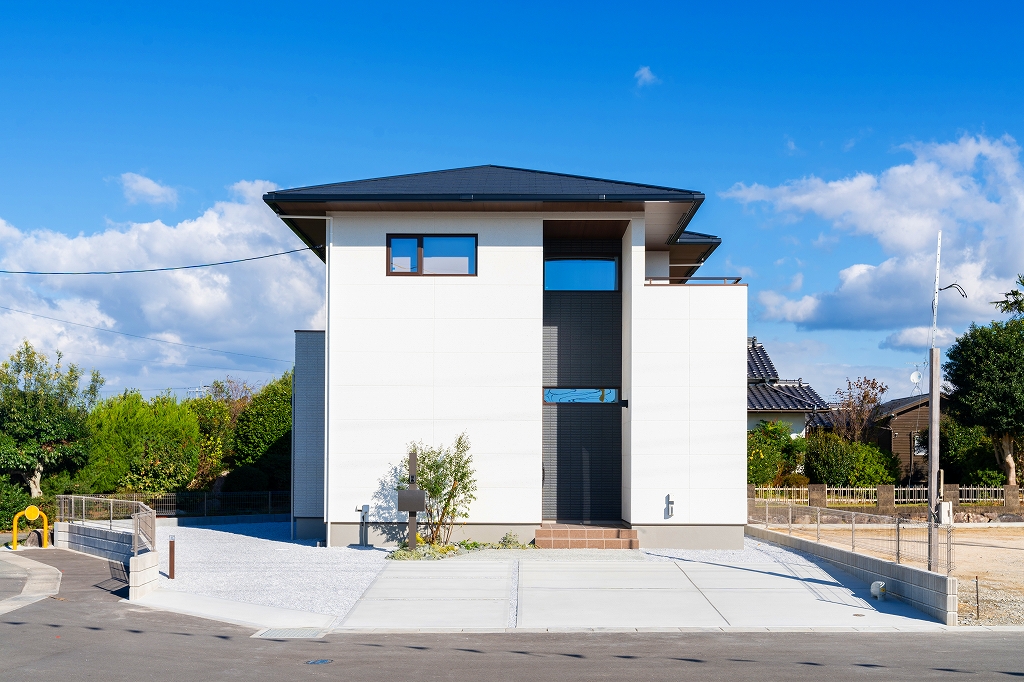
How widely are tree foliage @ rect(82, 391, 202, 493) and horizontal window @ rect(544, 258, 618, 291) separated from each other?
49.9ft

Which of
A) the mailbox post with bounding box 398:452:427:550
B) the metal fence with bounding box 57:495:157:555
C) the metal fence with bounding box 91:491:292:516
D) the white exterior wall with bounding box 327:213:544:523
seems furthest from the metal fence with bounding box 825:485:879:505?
the metal fence with bounding box 57:495:157:555

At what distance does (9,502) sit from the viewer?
24359 millimetres

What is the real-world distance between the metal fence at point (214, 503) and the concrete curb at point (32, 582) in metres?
7.36

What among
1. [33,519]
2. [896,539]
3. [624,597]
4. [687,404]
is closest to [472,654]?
[624,597]

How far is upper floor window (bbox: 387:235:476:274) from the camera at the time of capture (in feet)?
67.6

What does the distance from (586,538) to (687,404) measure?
377 cm

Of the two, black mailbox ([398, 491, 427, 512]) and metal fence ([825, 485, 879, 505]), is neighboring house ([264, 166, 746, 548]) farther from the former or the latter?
metal fence ([825, 485, 879, 505])

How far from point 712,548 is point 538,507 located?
3.99 m

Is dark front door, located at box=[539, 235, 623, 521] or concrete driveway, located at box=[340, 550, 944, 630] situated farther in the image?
dark front door, located at box=[539, 235, 623, 521]

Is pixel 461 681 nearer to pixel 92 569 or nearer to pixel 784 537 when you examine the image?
pixel 92 569

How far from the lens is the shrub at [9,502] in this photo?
24.2 metres

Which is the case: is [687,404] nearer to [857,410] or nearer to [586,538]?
[586,538]

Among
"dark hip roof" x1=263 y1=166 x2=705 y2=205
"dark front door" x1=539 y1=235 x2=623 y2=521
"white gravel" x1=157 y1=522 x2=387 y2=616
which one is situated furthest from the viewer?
"dark front door" x1=539 y1=235 x2=623 y2=521

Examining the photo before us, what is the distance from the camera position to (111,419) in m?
29.4
